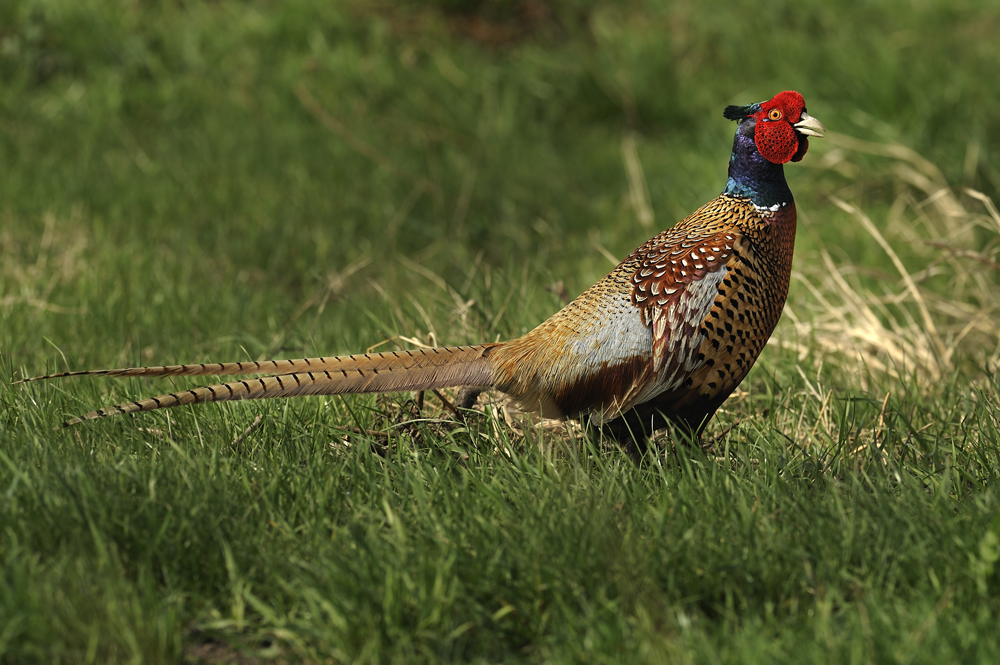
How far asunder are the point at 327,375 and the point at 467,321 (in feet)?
3.93

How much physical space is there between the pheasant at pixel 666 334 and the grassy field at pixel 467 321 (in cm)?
15

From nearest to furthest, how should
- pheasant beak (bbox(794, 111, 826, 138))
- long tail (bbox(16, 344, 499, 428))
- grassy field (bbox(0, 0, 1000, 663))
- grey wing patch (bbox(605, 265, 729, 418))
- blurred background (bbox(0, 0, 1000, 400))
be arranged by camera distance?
grassy field (bbox(0, 0, 1000, 663)), long tail (bbox(16, 344, 499, 428)), grey wing patch (bbox(605, 265, 729, 418)), pheasant beak (bbox(794, 111, 826, 138)), blurred background (bbox(0, 0, 1000, 400))

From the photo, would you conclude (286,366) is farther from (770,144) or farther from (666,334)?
(770,144)

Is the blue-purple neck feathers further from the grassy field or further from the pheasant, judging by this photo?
the grassy field

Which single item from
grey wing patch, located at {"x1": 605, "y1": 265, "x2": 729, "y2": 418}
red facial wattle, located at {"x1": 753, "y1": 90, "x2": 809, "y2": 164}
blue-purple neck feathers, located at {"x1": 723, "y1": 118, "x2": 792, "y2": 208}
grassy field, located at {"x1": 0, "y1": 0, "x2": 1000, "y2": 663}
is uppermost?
red facial wattle, located at {"x1": 753, "y1": 90, "x2": 809, "y2": 164}

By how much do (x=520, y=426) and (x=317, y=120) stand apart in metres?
3.78

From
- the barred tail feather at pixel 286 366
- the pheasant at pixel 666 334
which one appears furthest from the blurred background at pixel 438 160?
the barred tail feather at pixel 286 366

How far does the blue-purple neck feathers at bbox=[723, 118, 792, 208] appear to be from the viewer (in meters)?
2.79

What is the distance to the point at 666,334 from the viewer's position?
2.62 m

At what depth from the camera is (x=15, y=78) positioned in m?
6.21

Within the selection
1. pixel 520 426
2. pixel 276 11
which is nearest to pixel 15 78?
pixel 276 11

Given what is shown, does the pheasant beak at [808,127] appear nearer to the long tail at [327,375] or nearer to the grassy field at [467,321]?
the grassy field at [467,321]

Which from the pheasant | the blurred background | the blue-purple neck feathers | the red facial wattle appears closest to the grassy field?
the blurred background

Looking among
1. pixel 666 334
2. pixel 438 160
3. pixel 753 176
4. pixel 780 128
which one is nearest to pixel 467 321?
pixel 666 334
